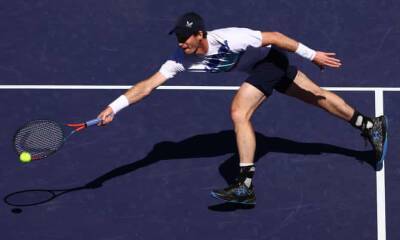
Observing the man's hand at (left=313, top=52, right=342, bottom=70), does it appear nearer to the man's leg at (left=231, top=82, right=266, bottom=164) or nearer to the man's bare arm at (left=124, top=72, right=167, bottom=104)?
the man's leg at (left=231, top=82, right=266, bottom=164)

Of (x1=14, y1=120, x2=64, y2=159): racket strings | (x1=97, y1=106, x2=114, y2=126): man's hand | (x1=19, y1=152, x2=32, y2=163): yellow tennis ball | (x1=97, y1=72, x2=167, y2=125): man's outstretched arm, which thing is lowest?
(x1=19, y1=152, x2=32, y2=163): yellow tennis ball

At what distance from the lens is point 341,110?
12.7m

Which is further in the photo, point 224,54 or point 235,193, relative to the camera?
point 235,193

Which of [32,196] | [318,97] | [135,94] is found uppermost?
[318,97]

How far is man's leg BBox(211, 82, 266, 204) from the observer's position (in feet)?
39.6

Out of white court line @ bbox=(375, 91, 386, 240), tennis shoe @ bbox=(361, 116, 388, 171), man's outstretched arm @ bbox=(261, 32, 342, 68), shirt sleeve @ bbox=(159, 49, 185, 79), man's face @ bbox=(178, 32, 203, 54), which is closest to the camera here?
man's face @ bbox=(178, 32, 203, 54)

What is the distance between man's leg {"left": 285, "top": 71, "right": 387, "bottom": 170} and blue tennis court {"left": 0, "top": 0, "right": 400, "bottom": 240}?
0.25 metres

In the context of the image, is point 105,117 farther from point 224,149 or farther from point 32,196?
point 224,149

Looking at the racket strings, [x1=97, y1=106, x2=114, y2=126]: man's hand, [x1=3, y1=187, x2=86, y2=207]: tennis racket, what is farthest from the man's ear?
[x1=3, y1=187, x2=86, y2=207]: tennis racket

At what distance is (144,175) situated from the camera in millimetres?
12773

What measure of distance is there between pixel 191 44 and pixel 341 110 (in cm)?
205

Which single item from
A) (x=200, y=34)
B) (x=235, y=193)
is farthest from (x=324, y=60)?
Result: (x=235, y=193)

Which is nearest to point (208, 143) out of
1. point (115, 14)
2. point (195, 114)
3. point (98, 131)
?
point (195, 114)

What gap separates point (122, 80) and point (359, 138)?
2.91 metres
